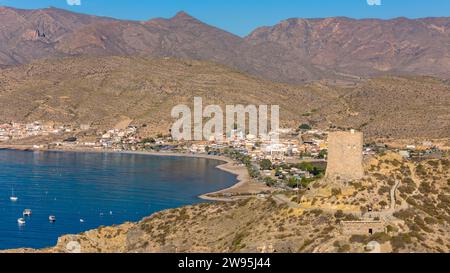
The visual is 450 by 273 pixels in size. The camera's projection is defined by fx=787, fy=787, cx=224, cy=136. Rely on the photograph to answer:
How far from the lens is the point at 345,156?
32062 millimetres

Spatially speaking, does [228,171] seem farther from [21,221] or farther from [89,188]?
[21,221]

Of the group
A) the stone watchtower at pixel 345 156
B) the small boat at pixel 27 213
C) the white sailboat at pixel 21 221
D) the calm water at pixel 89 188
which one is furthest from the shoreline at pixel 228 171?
the stone watchtower at pixel 345 156

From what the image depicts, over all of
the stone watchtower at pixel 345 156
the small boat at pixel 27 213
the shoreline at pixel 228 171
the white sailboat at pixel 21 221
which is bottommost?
the white sailboat at pixel 21 221

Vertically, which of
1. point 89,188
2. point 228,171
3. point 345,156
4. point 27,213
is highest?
point 345,156

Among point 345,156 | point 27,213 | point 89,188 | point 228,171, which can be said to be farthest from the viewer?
point 228,171

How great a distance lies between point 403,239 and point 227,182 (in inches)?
3287

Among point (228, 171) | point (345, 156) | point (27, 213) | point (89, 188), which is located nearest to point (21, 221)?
point (27, 213)

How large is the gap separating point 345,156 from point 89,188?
72121 mm

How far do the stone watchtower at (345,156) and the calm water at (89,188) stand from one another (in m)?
34.1

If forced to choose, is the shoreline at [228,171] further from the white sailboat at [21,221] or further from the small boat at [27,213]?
the white sailboat at [21,221]

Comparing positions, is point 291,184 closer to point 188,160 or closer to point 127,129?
point 188,160

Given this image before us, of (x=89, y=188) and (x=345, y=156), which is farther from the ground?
(x=345, y=156)

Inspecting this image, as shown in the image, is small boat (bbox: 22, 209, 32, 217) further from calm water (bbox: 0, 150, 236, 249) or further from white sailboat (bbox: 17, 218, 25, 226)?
white sailboat (bbox: 17, 218, 25, 226)

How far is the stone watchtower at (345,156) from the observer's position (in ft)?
102
